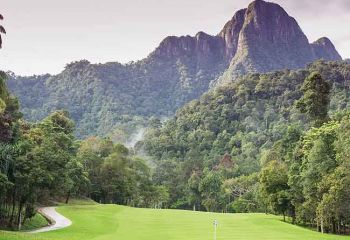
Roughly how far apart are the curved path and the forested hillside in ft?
141

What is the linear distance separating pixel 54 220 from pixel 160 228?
37.8ft

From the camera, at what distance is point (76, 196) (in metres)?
81.7

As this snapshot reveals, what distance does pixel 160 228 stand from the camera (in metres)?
44.9

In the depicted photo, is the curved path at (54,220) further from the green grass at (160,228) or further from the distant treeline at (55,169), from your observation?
the distant treeline at (55,169)

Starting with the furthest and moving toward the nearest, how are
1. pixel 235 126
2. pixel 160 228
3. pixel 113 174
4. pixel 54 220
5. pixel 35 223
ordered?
pixel 235 126 < pixel 113 174 < pixel 54 220 < pixel 35 223 < pixel 160 228

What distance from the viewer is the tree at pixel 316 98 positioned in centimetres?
6519

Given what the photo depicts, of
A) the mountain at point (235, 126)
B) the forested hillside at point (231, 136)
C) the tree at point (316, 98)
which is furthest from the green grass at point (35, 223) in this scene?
the mountain at point (235, 126)

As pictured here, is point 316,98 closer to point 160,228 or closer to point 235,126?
point 160,228

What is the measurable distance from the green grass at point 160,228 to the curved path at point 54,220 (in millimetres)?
929

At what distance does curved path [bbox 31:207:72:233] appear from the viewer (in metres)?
42.1

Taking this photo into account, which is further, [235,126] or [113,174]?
[235,126]

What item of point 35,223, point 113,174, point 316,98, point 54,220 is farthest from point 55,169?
point 113,174

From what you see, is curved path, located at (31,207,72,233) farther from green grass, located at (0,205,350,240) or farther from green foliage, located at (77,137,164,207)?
green foliage, located at (77,137,164,207)

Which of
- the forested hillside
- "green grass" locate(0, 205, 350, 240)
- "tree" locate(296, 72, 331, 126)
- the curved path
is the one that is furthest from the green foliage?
"tree" locate(296, 72, 331, 126)
